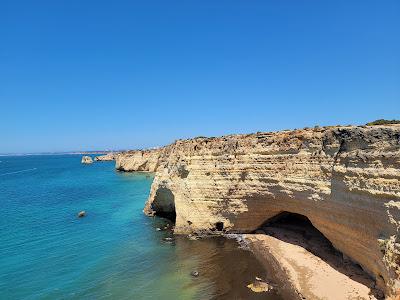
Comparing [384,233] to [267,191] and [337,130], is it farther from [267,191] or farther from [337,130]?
[267,191]

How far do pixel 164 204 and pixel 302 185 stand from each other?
1957 centimetres

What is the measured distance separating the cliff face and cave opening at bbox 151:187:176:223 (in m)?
0.16

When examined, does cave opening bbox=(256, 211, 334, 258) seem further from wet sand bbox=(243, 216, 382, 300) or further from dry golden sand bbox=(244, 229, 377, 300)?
dry golden sand bbox=(244, 229, 377, 300)

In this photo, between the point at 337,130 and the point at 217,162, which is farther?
the point at 217,162

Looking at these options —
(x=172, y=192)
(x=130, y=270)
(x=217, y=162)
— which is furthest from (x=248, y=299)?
(x=172, y=192)

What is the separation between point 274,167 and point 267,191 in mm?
2156

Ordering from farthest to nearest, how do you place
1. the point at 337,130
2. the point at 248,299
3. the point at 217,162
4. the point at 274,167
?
the point at 217,162 < the point at 274,167 < the point at 337,130 < the point at 248,299

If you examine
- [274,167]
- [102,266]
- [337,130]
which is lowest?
[102,266]

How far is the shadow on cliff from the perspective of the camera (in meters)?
20.3

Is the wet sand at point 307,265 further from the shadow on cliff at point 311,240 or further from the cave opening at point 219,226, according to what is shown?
the cave opening at point 219,226

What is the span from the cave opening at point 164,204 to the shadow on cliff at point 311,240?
1148 cm

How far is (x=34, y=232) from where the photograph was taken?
33.7 m

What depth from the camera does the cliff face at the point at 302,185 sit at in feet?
57.7

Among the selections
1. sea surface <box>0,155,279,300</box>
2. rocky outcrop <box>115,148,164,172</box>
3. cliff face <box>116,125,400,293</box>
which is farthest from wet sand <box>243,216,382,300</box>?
rocky outcrop <box>115,148,164,172</box>
